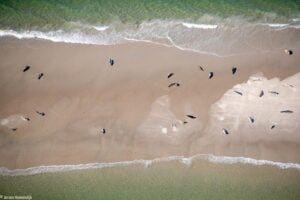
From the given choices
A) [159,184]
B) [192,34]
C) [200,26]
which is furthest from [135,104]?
[200,26]

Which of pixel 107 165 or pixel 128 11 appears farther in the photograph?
pixel 128 11

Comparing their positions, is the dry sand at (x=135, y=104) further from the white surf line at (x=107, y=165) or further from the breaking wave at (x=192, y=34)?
the breaking wave at (x=192, y=34)

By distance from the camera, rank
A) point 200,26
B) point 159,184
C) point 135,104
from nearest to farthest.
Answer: point 159,184 → point 135,104 → point 200,26

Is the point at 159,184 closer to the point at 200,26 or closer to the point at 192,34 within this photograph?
the point at 192,34

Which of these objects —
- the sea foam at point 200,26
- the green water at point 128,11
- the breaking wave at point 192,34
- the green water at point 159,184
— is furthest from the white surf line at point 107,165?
the green water at point 128,11

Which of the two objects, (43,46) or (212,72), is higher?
(43,46)

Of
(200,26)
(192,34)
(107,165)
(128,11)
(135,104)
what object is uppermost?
(128,11)

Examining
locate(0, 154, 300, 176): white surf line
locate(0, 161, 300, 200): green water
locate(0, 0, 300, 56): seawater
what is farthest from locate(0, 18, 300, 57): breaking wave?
locate(0, 161, 300, 200): green water

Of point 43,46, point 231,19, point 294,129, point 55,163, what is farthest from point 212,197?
point 43,46

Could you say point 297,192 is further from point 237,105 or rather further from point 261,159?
point 237,105
